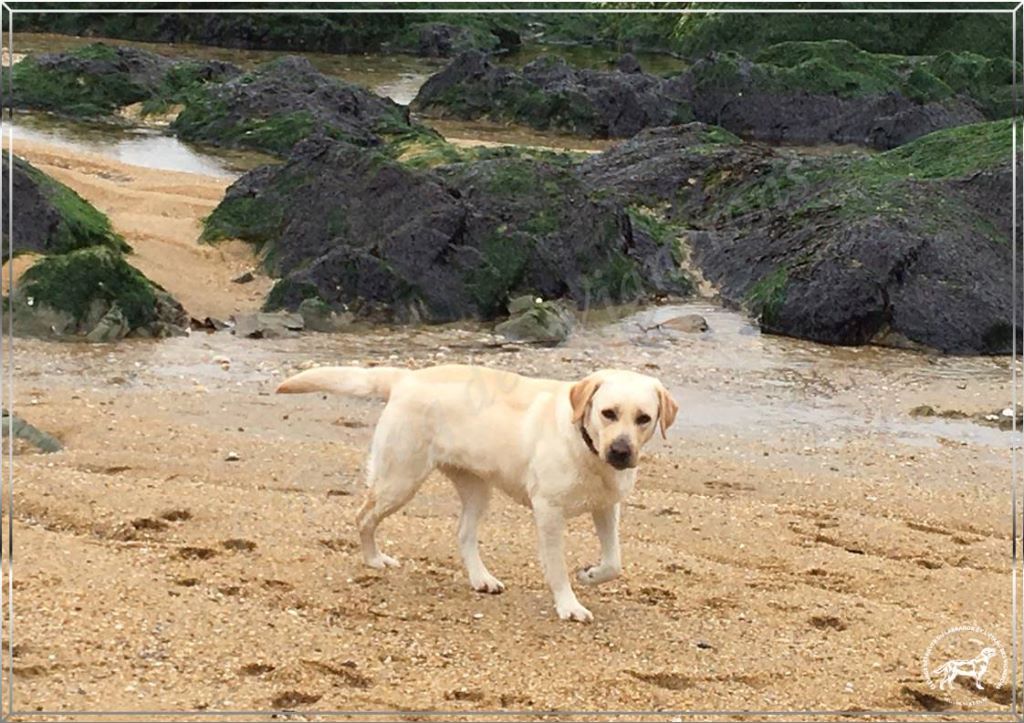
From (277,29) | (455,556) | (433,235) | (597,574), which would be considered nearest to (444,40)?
(277,29)

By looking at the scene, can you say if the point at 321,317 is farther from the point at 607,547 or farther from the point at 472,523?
the point at 607,547

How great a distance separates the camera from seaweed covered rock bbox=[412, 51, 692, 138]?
25.8m

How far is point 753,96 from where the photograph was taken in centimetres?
2739

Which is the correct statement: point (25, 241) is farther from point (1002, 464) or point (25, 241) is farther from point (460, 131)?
point (460, 131)

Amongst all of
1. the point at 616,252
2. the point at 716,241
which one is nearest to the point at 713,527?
the point at 616,252

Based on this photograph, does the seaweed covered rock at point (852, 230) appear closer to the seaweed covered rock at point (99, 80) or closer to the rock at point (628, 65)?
the seaweed covered rock at point (99, 80)

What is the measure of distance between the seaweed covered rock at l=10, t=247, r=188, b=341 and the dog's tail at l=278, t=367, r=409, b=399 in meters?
5.63

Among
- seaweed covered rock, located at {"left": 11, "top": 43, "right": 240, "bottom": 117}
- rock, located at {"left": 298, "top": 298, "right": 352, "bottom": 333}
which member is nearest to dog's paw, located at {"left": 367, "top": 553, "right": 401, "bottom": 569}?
rock, located at {"left": 298, "top": 298, "right": 352, "bottom": 333}

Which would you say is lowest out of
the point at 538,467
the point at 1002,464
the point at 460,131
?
the point at 1002,464

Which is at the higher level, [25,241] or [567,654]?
[25,241]

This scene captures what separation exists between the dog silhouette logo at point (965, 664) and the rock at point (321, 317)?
7.17 metres

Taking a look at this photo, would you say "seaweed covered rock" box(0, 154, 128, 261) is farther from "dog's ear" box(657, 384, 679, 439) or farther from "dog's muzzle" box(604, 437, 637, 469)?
"dog's muzzle" box(604, 437, 637, 469)

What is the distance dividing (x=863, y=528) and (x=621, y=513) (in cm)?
124

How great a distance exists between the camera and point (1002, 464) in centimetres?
995
